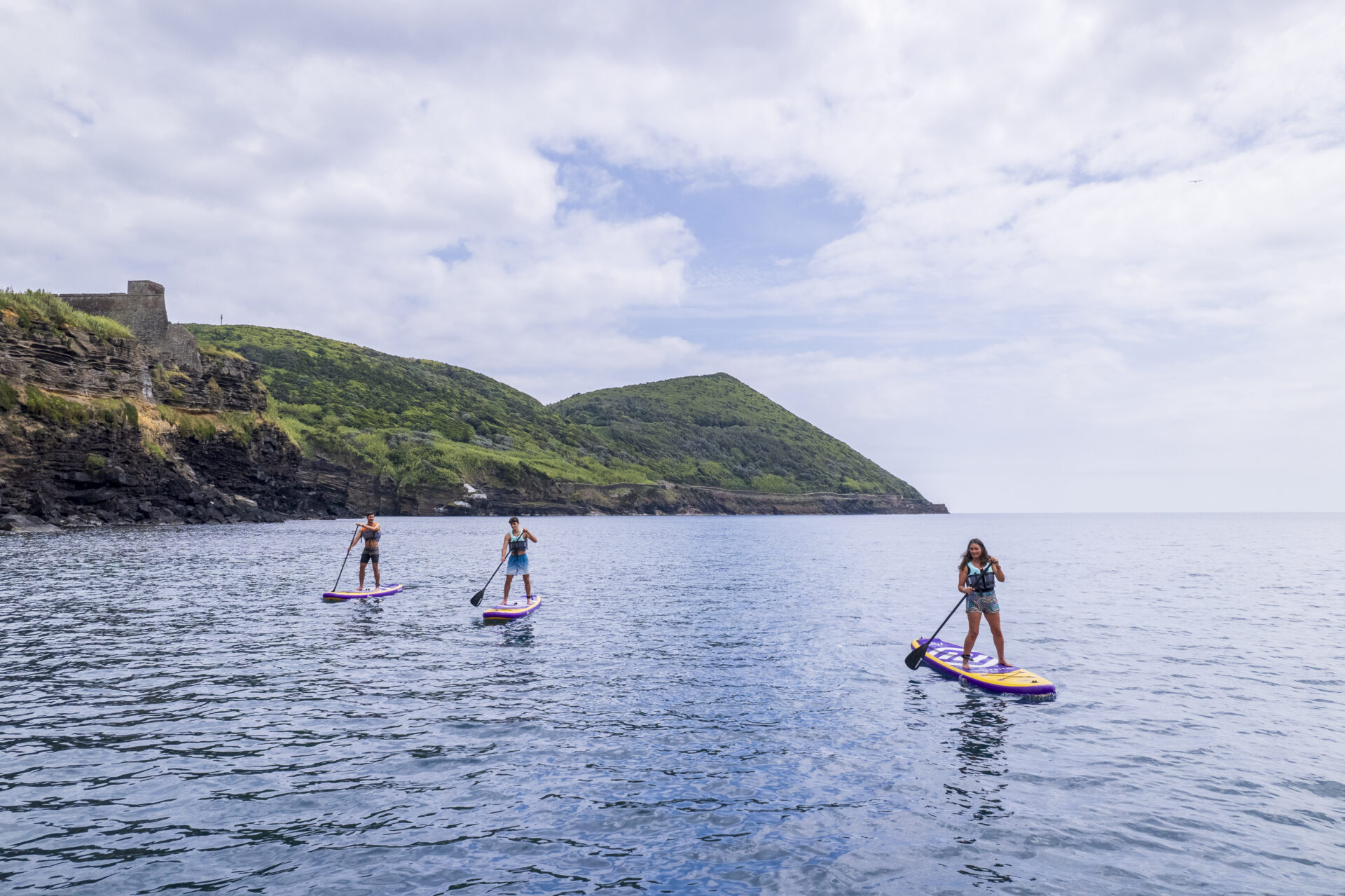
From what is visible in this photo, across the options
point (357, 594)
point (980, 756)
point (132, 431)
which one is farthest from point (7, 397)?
point (980, 756)

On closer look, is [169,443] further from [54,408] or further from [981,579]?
[981,579]

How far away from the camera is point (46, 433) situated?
62844 mm

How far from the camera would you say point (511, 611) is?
25.9 m

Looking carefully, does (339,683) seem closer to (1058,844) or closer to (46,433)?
(1058,844)

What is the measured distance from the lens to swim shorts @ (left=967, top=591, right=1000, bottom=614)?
1808cm

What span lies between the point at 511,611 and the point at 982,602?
15159mm

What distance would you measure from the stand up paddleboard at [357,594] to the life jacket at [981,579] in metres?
23.8

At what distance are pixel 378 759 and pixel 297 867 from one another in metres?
3.60

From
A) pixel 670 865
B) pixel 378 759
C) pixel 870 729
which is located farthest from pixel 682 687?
pixel 670 865

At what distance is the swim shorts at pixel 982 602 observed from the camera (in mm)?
18078

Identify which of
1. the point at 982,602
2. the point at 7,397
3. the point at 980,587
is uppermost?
the point at 7,397

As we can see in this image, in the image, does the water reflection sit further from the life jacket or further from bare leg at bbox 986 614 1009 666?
the life jacket

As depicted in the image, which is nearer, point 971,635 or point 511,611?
point 971,635

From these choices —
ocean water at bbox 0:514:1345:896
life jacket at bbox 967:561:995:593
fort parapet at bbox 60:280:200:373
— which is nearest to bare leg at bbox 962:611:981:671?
life jacket at bbox 967:561:995:593
